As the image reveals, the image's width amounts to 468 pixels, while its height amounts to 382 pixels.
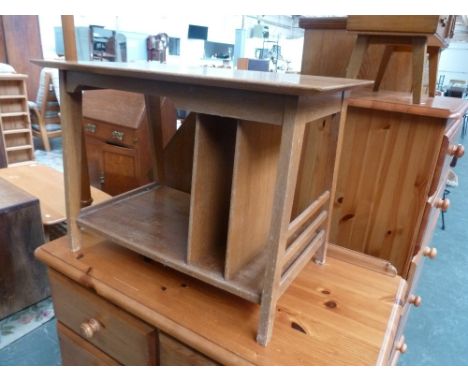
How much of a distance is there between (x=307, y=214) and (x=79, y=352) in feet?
1.99

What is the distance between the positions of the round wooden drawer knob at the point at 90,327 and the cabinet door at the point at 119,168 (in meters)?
0.84

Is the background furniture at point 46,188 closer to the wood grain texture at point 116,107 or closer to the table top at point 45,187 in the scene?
the table top at point 45,187

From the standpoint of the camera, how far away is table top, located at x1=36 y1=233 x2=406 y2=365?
56 cm

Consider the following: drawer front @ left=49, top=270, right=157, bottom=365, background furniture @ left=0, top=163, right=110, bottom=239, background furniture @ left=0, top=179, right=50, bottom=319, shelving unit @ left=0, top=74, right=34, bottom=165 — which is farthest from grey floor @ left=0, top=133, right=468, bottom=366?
shelving unit @ left=0, top=74, right=34, bottom=165

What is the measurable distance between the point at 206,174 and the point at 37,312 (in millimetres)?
1363

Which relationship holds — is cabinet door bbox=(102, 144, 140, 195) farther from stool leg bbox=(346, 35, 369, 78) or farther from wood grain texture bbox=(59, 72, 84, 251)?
stool leg bbox=(346, 35, 369, 78)

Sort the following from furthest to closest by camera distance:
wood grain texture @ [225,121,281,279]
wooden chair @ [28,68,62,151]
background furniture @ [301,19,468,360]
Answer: wooden chair @ [28,68,62,151] < background furniture @ [301,19,468,360] < wood grain texture @ [225,121,281,279]

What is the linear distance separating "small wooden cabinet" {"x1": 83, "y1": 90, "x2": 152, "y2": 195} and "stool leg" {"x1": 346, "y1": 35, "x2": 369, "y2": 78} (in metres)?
0.84

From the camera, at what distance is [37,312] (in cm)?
154

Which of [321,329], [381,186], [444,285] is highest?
[381,186]

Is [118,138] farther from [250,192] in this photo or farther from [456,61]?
[456,61]

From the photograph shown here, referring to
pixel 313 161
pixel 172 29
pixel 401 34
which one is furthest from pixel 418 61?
pixel 172 29

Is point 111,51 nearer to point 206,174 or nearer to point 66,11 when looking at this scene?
point 66,11

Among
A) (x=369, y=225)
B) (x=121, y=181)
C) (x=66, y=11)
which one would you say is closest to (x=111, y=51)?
(x=121, y=181)
